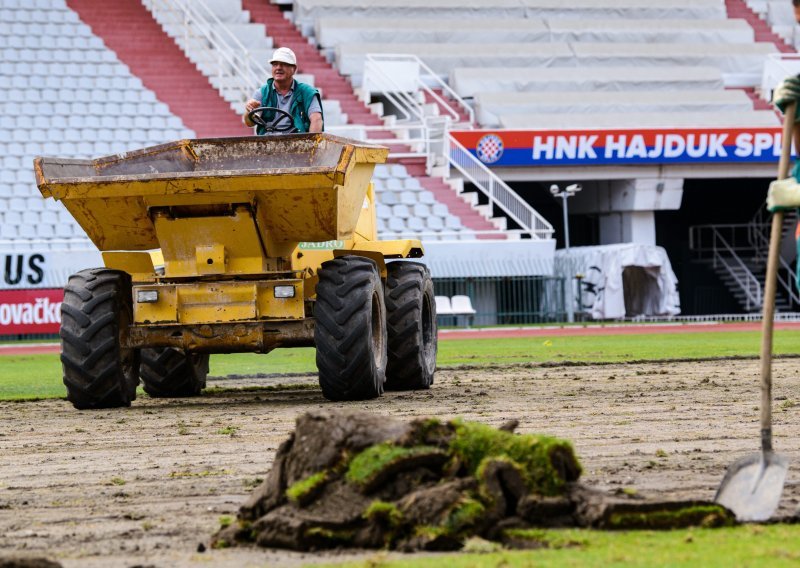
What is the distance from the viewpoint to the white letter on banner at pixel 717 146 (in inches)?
1571

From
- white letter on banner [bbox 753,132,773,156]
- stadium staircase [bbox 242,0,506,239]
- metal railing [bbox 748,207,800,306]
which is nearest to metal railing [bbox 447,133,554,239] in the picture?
stadium staircase [bbox 242,0,506,239]

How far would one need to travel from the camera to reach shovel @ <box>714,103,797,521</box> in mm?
5625

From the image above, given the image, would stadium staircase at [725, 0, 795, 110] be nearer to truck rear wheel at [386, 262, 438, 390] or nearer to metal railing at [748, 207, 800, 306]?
metal railing at [748, 207, 800, 306]

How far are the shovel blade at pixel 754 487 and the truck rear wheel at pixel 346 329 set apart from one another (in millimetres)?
5870

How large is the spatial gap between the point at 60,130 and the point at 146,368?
75.7 ft

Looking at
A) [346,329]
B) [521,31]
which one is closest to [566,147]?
[521,31]

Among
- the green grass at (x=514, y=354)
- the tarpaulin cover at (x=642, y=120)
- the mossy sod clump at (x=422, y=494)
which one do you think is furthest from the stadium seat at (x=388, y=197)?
the mossy sod clump at (x=422, y=494)

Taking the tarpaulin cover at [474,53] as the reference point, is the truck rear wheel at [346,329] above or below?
below

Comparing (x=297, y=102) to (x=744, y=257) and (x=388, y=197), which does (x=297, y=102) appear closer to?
(x=388, y=197)

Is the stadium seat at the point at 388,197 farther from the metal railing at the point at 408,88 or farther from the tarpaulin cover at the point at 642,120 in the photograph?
the tarpaulin cover at the point at 642,120

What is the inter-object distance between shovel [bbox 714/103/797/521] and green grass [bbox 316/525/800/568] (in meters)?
0.33

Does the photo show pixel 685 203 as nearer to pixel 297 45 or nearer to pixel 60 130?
pixel 297 45

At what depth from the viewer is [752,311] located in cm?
4106

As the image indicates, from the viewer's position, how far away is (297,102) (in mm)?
12977
